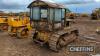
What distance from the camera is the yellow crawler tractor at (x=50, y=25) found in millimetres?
12524

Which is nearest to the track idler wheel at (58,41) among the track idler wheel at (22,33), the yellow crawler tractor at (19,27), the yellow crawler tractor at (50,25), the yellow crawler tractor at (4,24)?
the yellow crawler tractor at (50,25)

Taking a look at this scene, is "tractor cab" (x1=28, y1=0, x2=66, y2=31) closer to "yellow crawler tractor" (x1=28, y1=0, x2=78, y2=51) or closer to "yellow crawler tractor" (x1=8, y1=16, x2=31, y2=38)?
"yellow crawler tractor" (x1=28, y1=0, x2=78, y2=51)

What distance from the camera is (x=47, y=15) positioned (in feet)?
42.3

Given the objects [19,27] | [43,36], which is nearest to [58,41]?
[43,36]

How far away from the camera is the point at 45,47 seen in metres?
13.3

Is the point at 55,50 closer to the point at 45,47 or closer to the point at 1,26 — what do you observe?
the point at 45,47

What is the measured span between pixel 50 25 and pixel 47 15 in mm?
593

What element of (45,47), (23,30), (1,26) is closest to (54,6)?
(45,47)

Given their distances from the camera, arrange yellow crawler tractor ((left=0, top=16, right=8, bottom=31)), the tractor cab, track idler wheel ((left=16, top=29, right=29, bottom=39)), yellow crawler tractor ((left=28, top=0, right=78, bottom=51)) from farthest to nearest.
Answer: yellow crawler tractor ((left=0, top=16, right=8, bottom=31)) < track idler wheel ((left=16, top=29, right=29, bottom=39)) < the tractor cab < yellow crawler tractor ((left=28, top=0, right=78, bottom=51))

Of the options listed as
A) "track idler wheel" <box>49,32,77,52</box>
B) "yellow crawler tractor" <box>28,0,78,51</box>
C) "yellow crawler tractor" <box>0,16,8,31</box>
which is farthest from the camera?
"yellow crawler tractor" <box>0,16,8,31</box>

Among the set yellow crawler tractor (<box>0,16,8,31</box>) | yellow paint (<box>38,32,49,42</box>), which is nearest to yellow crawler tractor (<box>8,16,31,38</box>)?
yellow crawler tractor (<box>0,16,8,31</box>)

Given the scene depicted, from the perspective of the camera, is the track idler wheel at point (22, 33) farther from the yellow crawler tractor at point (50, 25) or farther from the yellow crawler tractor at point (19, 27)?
the yellow crawler tractor at point (50, 25)

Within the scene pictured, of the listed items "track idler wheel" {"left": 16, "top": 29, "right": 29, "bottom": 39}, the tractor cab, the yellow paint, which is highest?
the tractor cab

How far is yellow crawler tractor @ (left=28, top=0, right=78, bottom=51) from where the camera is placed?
12.5 m
